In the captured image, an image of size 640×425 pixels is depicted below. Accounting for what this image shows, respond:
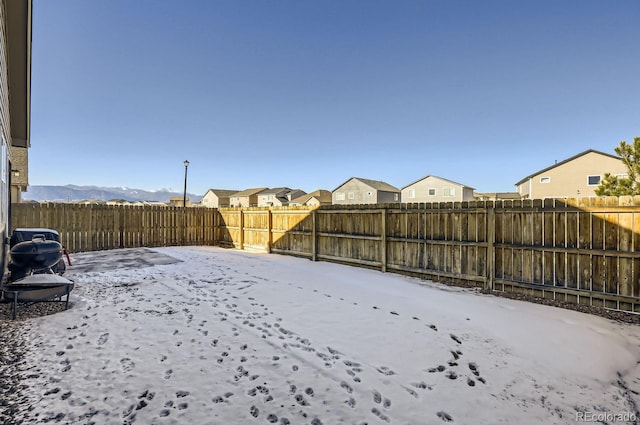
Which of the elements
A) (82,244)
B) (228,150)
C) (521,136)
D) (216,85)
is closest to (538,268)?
(82,244)

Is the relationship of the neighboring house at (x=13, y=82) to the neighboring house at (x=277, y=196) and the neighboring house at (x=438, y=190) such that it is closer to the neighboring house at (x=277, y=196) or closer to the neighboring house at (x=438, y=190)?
the neighboring house at (x=438, y=190)

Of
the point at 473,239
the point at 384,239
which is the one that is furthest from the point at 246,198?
the point at 473,239

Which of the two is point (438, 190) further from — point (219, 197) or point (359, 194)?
point (219, 197)

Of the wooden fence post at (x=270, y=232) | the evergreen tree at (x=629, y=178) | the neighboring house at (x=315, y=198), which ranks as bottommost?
the wooden fence post at (x=270, y=232)

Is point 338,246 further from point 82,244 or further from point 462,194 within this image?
point 462,194

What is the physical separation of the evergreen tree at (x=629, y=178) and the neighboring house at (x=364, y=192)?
27744mm

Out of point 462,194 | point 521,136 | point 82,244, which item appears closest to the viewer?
point 82,244

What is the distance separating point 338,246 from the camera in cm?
869

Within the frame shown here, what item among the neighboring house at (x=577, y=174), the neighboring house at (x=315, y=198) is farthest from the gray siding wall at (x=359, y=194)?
the neighboring house at (x=577, y=174)

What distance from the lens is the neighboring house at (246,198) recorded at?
5559cm

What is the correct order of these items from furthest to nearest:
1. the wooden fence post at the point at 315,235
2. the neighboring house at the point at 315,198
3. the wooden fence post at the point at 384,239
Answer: the neighboring house at the point at 315,198, the wooden fence post at the point at 315,235, the wooden fence post at the point at 384,239

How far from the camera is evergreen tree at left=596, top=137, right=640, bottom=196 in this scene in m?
11.6

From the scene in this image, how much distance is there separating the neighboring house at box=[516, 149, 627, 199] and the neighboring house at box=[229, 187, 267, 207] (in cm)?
4303

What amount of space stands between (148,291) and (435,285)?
227 inches
